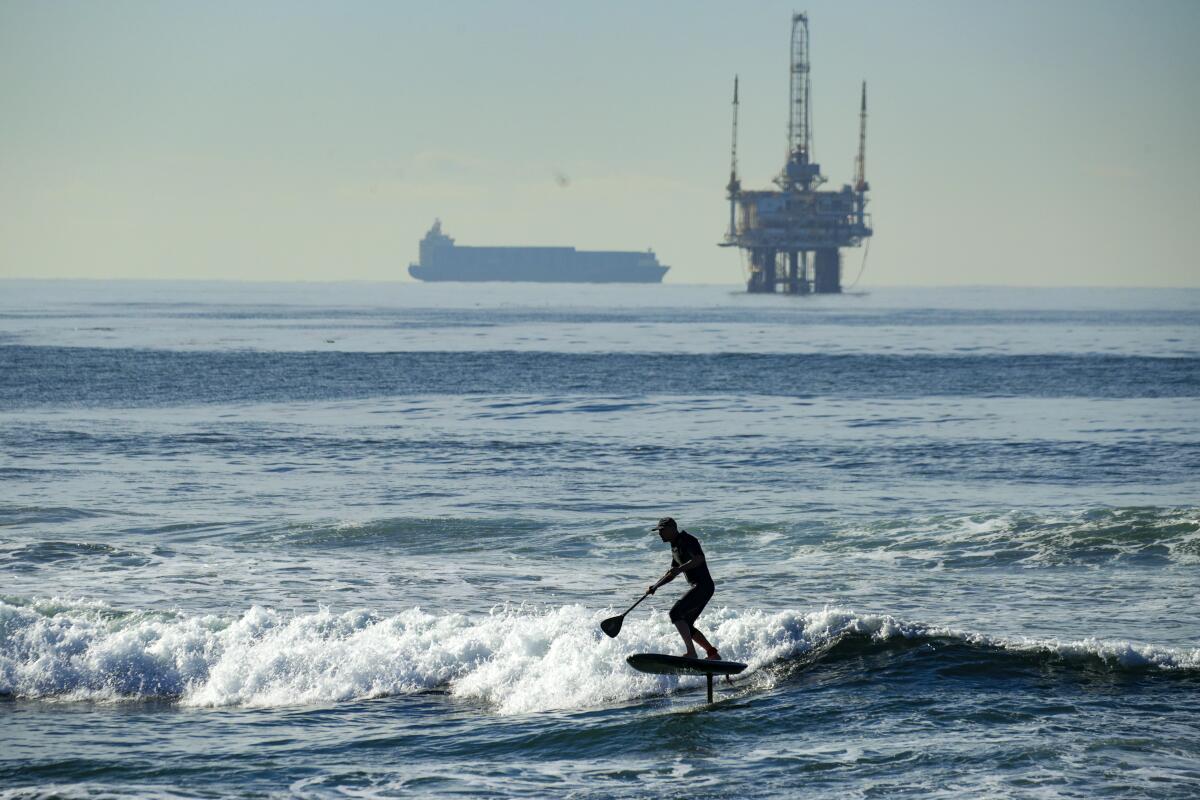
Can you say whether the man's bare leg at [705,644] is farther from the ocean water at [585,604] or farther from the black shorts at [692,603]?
the ocean water at [585,604]

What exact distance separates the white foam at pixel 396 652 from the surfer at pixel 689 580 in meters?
1.79

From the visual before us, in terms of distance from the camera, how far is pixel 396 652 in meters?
17.9

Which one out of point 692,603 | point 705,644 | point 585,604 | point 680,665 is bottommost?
point 585,604

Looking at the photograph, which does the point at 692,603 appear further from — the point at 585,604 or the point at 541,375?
the point at 541,375

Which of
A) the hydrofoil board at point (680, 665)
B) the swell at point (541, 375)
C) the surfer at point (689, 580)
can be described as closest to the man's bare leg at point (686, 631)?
the surfer at point (689, 580)

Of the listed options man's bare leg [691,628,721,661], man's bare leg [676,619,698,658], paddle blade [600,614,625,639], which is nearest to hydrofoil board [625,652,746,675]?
man's bare leg [691,628,721,661]

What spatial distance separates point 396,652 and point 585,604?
389 centimetres

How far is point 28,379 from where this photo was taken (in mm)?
65875

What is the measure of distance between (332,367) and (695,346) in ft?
112

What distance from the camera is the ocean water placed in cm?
1430

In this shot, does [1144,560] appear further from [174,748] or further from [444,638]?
[174,748]

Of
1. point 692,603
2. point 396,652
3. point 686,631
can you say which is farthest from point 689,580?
Answer: point 396,652

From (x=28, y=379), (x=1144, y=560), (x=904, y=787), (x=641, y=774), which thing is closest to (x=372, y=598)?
(x=641, y=774)

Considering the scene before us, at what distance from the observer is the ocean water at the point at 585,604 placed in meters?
14.3
